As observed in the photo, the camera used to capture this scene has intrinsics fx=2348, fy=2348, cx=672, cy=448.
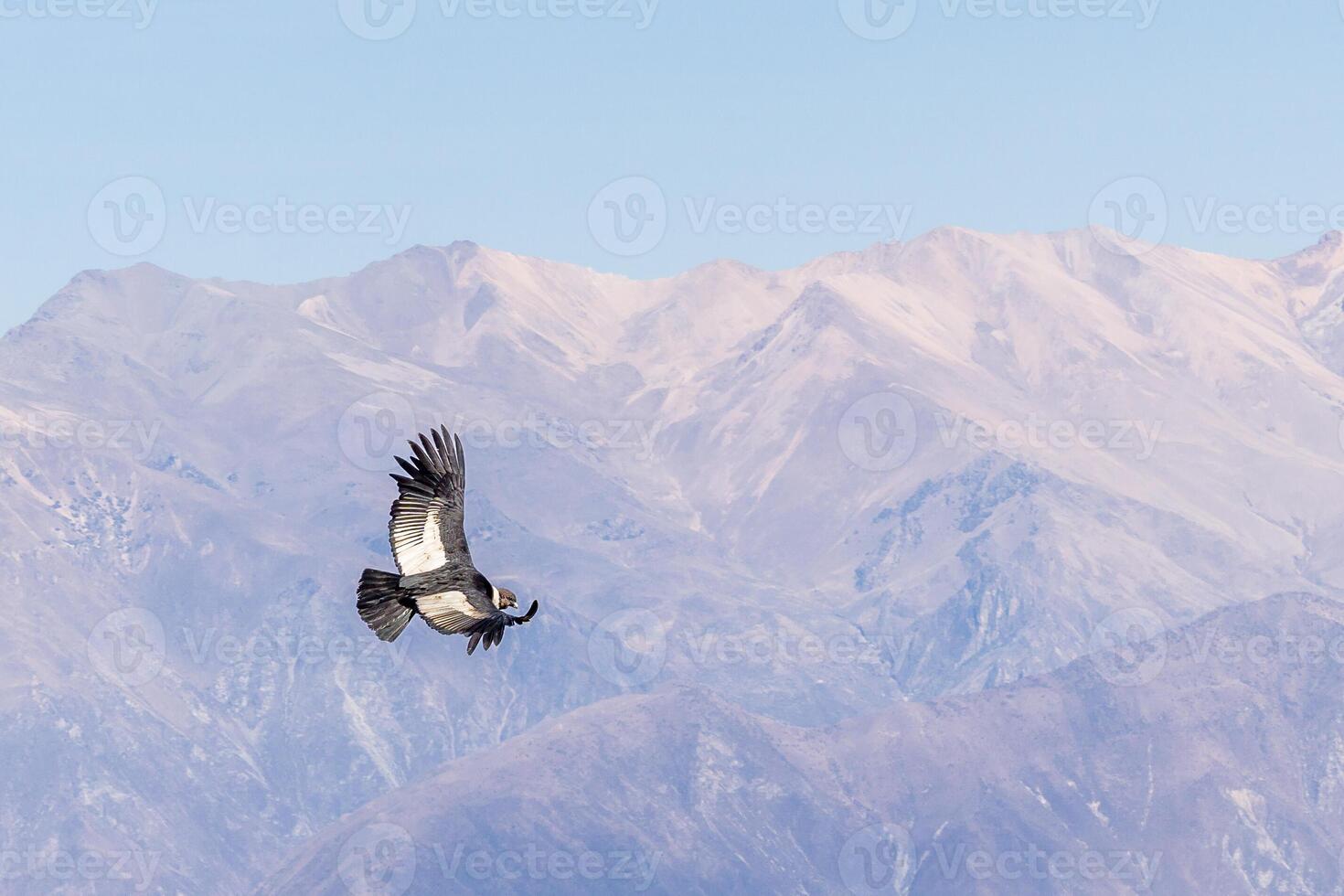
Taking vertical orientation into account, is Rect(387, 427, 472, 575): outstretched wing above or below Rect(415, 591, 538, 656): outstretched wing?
above

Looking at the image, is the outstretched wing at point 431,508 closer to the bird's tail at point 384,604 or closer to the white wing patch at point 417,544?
the white wing patch at point 417,544

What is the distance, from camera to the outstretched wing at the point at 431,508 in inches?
1695

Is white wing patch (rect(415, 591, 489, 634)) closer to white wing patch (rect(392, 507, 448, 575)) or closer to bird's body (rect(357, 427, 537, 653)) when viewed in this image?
bird's body (rect(357, 427, 537, 653))

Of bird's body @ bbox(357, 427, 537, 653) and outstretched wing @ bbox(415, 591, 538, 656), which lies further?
bird's body @ bbox(357, 427, 537, 653)

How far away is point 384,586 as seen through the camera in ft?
139

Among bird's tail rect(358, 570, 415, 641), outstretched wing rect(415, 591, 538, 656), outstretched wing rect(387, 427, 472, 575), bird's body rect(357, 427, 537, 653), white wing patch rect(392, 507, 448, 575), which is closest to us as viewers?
outstretched wing rect(415, 591, 538, 656)

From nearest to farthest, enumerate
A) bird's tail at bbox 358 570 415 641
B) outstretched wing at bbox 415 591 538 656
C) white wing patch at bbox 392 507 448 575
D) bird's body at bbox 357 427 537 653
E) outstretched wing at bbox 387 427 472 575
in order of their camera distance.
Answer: outstretched wing at bbox 415 591 538 656
bird's body at bbox 357 427 537 653
bird's tail at bbox 358 570 415 641
white wing patch at bbox 392 507 448 575
outstretched wing at bbox 387 427 472 575

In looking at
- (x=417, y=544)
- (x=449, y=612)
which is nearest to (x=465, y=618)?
(x=449, y=612)

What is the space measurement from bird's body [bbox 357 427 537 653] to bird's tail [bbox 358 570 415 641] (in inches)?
0.6

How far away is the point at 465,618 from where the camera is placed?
41.2 meters

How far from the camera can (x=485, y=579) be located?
42062 millimetres

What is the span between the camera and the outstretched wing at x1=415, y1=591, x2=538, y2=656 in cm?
4100

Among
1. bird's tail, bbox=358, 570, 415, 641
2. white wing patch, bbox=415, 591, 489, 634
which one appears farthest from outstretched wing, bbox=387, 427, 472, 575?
white wing patch, bbox=415, 591, 489, 634

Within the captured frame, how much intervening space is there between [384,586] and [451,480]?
3084mm
